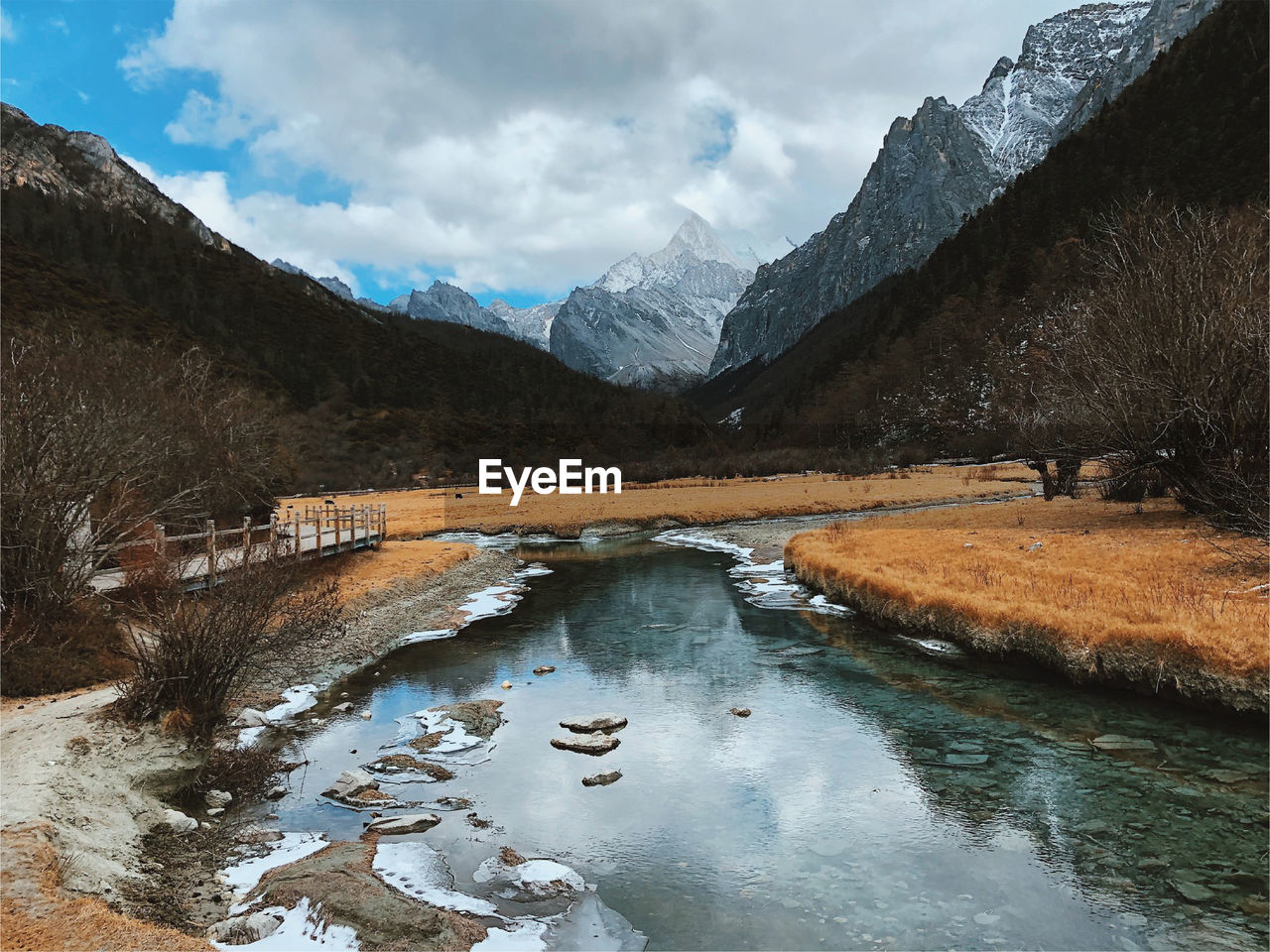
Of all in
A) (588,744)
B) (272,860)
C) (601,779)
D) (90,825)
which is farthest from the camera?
(588,744)

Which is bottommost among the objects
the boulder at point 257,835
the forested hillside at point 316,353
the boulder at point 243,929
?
the boulder at point 257,835

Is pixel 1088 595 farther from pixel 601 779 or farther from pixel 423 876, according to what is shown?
pixel 423 876

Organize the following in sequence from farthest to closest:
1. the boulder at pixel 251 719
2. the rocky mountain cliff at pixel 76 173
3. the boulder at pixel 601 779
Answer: the rocky mountain cliff at pixel 76 173 < the boulder at pixel 251 719 < the boulder at pixel 601 779

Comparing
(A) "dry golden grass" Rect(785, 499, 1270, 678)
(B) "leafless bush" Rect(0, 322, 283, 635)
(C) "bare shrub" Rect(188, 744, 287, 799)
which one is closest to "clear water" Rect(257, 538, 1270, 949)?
(C) "bare shrub" Rect(188, 744, 287, 799)

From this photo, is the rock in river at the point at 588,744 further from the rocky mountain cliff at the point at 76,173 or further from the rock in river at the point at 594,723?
the rocky mountain cliff at the point at 76,173

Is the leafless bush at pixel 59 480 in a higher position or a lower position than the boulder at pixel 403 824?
higher

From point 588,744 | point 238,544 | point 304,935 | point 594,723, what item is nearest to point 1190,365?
point 594,723

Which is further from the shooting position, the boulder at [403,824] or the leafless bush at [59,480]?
the leafless bush at [59,480]

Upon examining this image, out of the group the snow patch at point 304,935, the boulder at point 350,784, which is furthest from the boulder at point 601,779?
the snow patch at point 304,935

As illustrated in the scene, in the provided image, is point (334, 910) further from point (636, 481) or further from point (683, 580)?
point (636, 481)
